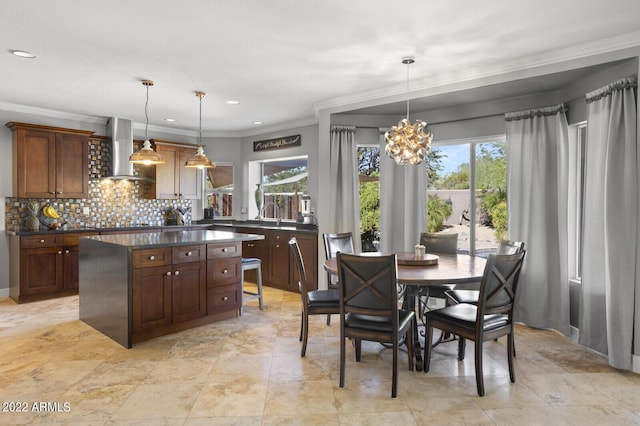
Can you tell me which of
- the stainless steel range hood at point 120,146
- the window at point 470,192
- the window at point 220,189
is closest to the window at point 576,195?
the window at point 470,192

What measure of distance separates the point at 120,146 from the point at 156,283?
3.36 m

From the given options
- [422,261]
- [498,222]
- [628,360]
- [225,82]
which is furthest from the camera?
[498,222]

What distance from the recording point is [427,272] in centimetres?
303

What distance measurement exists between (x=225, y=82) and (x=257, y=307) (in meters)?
2.65

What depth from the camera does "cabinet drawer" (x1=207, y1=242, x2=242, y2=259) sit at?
413 cm

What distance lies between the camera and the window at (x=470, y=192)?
4.71 metres

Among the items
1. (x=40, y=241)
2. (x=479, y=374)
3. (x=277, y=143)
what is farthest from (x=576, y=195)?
(x=40, y=241)

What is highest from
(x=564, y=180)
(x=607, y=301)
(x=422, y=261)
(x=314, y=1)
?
(x=314, y=1)

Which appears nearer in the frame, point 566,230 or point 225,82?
point 566,230

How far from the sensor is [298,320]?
4363 mm

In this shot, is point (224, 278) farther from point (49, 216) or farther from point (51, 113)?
point (51, 113)

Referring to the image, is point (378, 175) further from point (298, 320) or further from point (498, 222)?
point (298, 320)

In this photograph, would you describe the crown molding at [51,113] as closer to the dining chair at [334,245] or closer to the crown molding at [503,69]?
the crown molding at [503,69]

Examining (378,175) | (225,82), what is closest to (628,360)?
(378,175)
